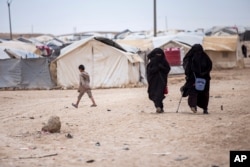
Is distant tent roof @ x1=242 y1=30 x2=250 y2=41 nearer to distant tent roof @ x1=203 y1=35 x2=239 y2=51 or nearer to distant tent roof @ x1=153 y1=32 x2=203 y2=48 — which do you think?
distant tent roof @ x1=203 y1=35 x2=239 y2=51

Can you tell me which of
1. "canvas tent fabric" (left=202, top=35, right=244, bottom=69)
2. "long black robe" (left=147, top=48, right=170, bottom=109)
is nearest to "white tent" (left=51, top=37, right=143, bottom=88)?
"canvas tent fabric" (left=202, top=35, right=244, bottom=69)

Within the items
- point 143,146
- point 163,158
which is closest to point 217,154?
point 163,158

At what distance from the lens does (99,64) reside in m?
20.1

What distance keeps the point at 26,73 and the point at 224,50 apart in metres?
12.5

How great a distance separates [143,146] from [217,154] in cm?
121

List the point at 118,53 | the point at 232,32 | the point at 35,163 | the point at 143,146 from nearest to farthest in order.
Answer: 1. the point at 35,163
2. the point at 143,146
3. the point at 118,53
4. the point at 232,32

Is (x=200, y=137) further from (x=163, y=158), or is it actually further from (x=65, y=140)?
(x=65, y=140)

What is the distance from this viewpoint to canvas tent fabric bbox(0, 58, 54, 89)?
20562mm

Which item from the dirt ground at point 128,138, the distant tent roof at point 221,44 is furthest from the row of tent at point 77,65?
the dirt ground at point 128,138

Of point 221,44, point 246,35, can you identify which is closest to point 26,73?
point 221,44

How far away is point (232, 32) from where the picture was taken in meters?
52.5

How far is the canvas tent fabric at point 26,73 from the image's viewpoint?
2056 cm

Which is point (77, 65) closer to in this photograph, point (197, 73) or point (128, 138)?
point (197, 73)

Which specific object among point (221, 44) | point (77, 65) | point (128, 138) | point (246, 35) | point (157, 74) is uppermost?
point (246, 35)
